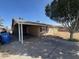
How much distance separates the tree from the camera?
1427 cm

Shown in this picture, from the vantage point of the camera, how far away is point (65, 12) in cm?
1591

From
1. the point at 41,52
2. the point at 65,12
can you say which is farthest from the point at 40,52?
the point at 65,12

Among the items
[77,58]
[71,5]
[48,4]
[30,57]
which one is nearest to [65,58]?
[77,58]

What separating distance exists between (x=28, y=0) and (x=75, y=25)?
13.1 meters

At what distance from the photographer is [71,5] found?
14.0m

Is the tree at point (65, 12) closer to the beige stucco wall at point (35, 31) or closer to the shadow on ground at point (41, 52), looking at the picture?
the beige stucco wall at point (35, 31)

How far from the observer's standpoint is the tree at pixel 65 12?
562 inches

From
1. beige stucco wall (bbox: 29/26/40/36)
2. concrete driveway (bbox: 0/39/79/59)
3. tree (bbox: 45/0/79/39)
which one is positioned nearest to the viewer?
concrete driveway (bbox: 0/39/79/59)

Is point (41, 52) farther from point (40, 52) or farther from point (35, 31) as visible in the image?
point (35, 31)

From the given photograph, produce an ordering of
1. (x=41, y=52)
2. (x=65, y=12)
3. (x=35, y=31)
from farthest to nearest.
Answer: (x=35, y=31) < (x=65, y=12) < (x=41, y=52)

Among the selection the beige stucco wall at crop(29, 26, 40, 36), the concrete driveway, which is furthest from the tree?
the concrete driveway

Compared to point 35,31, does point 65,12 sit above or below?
above

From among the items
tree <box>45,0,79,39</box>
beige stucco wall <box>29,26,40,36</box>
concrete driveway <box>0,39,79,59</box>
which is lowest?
concrete driveway <box>0,39,79,59</box>

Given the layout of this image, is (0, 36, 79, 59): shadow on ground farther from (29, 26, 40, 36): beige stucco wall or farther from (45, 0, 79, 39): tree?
(29, 26, 40, 36): beige stucco wall
